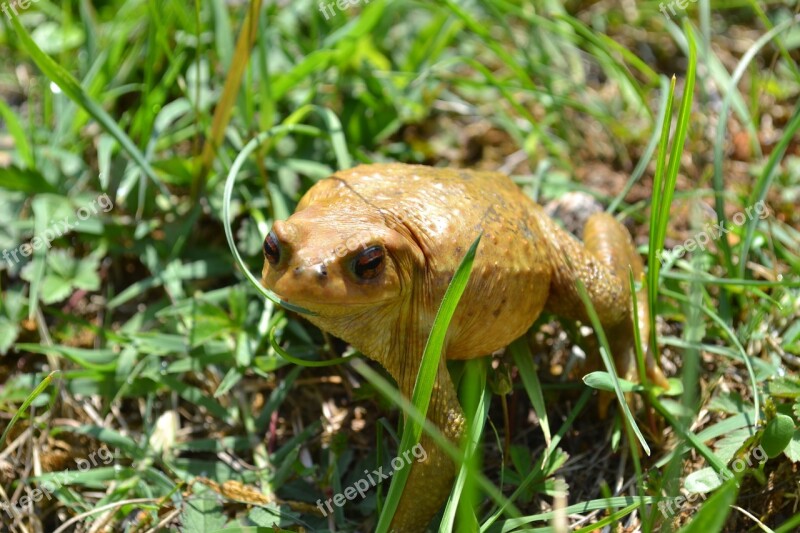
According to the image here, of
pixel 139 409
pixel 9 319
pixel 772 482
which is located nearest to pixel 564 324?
pixel 772 482

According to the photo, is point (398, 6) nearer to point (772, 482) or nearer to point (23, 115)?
point (23, 115)

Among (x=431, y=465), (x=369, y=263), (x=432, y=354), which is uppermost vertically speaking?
(x=369, y=263)

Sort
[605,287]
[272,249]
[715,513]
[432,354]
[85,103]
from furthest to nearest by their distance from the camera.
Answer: [85,103] < [605,287] < [272,249] < [432,354] < [715,513]

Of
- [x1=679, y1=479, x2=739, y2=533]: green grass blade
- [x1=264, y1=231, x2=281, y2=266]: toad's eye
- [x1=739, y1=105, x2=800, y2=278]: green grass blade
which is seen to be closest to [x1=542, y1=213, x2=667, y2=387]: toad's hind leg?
[x1=739, y1=105, x2=800, y2=278]: green grass blade

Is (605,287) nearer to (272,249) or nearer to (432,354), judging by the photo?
(432,354)

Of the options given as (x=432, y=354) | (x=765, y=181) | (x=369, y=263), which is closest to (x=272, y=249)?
(x=369, y=263)

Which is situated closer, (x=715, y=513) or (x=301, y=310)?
(x=715, y=513)
